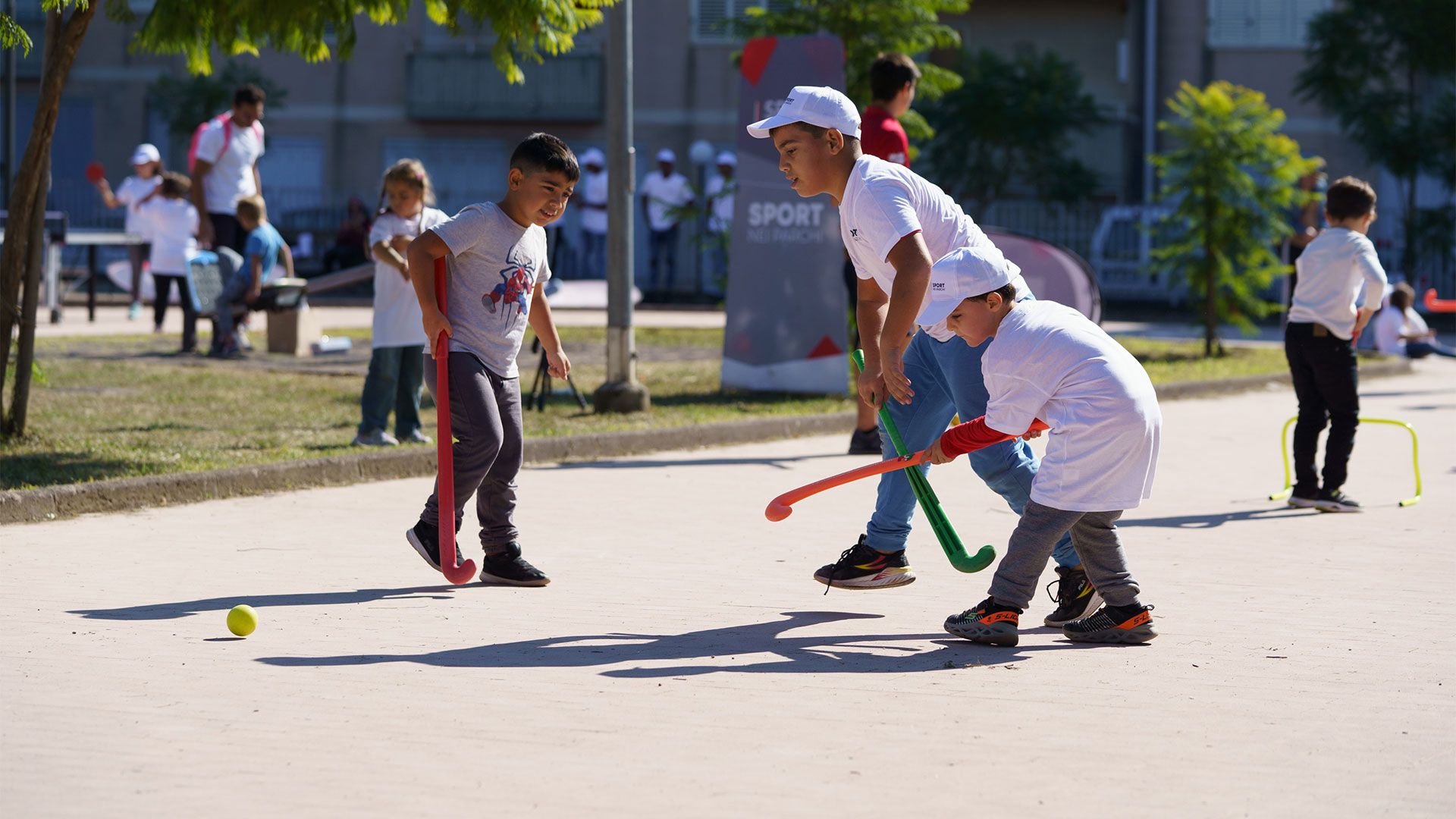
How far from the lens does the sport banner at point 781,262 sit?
472 inches

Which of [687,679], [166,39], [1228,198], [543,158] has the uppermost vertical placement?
[166,39]

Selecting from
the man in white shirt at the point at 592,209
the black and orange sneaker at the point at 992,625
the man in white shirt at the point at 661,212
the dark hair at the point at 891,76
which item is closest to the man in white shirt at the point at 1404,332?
the dark hair at the point at 891,76

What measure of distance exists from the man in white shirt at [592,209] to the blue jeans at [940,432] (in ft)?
72.5

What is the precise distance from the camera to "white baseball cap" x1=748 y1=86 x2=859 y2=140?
18.2ft

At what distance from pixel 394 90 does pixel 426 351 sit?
31.8 metres

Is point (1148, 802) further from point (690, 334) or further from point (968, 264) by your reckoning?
point (690, 334)

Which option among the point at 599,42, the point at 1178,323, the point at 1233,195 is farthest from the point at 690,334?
the point at 599,42

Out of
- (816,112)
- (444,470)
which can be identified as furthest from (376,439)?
(816,112)

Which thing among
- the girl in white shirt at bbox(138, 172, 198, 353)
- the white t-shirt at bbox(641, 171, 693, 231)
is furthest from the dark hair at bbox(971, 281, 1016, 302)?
the white t-shirt at bbox(641, 171, 693, 231)

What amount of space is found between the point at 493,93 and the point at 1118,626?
32.9 meters

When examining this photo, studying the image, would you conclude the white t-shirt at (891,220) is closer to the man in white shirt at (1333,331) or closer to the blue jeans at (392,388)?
the man in white shirt at (1333,331)

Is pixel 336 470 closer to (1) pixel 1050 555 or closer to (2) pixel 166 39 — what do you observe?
(2) pixel 166 39

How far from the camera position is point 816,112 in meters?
5.56

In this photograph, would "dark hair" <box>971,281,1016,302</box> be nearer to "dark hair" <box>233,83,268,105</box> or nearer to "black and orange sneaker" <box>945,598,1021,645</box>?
"black and orange sneaker" <box>945,598,1021,645</box>
